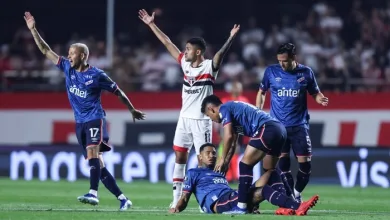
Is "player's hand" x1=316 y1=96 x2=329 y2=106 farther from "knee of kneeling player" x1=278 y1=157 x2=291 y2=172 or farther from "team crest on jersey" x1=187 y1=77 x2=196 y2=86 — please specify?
"team crest on jersey" x1=187 y1=77 x2=196 y2=86

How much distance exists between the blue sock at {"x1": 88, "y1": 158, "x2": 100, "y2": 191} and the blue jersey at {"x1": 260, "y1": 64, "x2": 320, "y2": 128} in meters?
2.86

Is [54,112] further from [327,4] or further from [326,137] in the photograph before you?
[327,4]

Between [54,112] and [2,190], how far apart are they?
6.08m

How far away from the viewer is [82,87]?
1524 cm

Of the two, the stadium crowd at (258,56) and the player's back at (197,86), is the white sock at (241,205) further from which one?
the stadium crowd at (258,56)

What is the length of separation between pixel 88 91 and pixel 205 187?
250 centimetres

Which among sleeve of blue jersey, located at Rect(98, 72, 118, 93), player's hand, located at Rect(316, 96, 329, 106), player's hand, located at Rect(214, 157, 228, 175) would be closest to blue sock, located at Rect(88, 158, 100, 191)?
sleeve of blue jersey, located at Rect(98, 72, 118, 93)

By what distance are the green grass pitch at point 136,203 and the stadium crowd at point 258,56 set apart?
3752 millimetres

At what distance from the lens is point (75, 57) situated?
15148mm

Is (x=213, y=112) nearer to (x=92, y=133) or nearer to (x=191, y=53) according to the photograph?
(x=191, y=53)

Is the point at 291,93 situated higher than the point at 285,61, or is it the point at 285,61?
the point at 285,61

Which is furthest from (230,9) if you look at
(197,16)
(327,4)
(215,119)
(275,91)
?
(215,119)

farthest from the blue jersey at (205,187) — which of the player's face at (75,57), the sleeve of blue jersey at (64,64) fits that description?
the sleeve of blue jersey at (64,64)

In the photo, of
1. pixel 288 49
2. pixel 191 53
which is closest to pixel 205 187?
pixel 191 53
